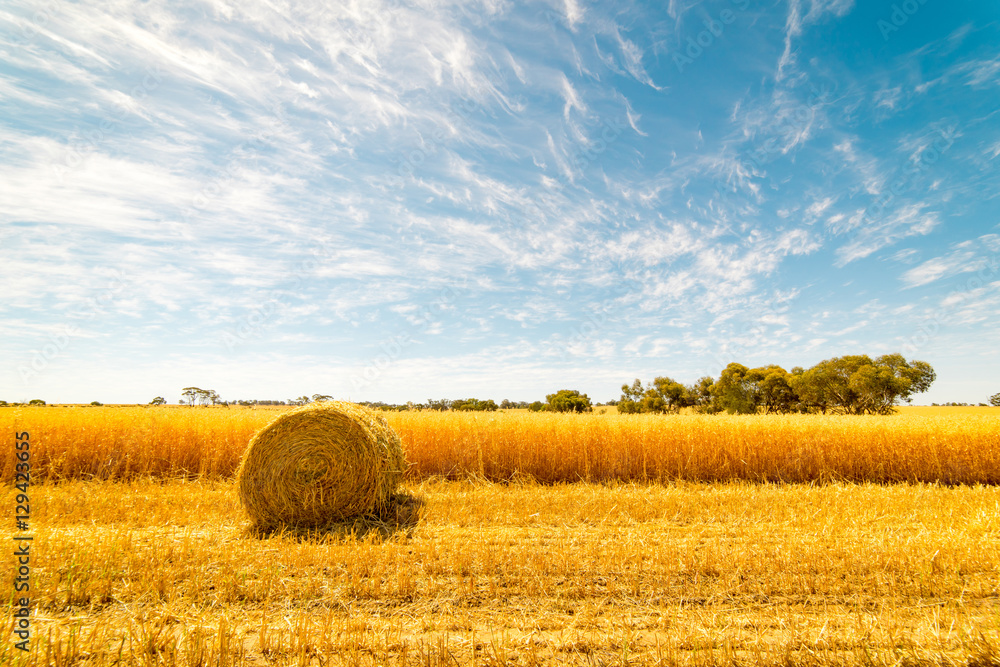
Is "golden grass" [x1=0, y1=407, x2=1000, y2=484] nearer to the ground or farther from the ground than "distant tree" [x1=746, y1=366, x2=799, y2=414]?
nearer to the ground

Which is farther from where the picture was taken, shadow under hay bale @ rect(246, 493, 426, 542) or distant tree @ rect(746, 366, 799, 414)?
distant tree @ rect(746, 366, 799, 414)

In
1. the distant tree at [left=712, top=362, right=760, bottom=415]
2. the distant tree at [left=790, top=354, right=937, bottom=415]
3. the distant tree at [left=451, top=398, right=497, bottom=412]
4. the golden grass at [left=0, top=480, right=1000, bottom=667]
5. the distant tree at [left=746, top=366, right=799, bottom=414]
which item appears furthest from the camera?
the distant tree at [left=712, top=362, right=760, bottom=415]

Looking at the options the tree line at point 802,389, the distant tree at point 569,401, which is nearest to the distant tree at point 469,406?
the distant tree at point 569,401

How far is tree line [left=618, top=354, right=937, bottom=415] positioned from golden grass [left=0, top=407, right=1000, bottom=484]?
30.7 metres

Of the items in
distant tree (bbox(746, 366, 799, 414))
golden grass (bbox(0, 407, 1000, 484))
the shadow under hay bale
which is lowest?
the shadow under hay bale

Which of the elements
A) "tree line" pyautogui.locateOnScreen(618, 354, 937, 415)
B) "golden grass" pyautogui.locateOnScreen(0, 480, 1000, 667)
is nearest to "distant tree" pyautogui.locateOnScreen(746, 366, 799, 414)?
"tree line" pyautogui.locateOnScreen(618, 354, 937, 415)

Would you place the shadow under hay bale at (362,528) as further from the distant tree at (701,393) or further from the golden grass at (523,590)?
the distant tree at (701,393)

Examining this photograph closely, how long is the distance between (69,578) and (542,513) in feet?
20.2

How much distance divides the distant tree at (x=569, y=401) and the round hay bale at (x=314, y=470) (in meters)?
47.2

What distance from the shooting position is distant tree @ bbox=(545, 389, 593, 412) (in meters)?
55.6

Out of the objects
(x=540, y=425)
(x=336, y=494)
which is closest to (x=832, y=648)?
(x=336, y=494)

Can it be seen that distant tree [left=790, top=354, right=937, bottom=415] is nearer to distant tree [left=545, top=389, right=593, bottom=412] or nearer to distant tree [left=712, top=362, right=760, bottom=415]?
distant tree [left=712, top=362, right=760, bottom=415]

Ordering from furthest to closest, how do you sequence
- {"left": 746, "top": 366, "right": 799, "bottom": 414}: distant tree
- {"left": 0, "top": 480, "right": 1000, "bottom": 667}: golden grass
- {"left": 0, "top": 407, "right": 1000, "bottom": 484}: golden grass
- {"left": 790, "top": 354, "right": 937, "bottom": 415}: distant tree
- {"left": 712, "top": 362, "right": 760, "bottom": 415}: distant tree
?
1. {"left": 712, "top": 362, "right": 760, "bottom": 415}: distant tree
2. {"left": 746, "top": 366, "right": 799, "bottom": 414}: distant tree
3. {"left": 790, "top": 354, "right": 937, "bottom": 415}: distant tree
4. {"left": 0, "top": 407, "right": 1000, "bottom": 484}: golden grass
5. {"left": 0, "top": 480, "right": 1000, "bottom": 667}: golden grass

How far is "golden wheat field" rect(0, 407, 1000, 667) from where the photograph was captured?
3.65 metres
